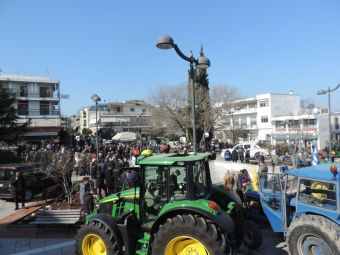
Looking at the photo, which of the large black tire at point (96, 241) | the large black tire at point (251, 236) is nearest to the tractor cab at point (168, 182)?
the large black tire at point (96, 241)

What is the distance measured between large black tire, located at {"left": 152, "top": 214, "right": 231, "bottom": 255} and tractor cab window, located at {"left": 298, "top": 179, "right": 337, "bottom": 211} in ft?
7.77

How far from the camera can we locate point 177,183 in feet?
20.1

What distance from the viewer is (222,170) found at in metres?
19.2

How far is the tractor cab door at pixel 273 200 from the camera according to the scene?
7715 millimetres

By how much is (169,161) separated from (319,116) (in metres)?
50.9

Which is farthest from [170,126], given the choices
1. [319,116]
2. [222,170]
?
[319,116]

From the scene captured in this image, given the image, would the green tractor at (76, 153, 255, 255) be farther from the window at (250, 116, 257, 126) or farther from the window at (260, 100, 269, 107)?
the window at (250, 116, 257, 126)

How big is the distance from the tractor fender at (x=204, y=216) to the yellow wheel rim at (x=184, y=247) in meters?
0.40

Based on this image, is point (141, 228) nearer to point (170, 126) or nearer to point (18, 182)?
point (18, 182)

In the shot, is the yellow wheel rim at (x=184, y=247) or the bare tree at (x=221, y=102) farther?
the bare tree at (x=221, y=102)

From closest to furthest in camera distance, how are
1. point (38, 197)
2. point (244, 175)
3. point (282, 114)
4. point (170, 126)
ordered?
point (244, 175) < point (38, 197) < point (170, 126) < point (282, 114)

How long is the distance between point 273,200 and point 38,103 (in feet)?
144

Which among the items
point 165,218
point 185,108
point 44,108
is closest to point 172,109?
point 185,108

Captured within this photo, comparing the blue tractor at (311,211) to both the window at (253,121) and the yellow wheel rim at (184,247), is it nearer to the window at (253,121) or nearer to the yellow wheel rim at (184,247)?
the yellow wheel rim at (184,247)
